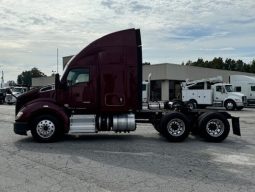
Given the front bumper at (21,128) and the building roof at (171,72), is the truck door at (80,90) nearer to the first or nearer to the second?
the front bumper at (21,128)

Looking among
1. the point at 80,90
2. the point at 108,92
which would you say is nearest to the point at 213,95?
the point at 108,92

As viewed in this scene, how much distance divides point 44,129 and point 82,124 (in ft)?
3.98

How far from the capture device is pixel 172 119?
41.2 ft

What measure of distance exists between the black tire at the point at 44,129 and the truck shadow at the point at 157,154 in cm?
30

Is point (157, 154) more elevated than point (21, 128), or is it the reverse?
point (21, 128)

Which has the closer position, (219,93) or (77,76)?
(77,76)

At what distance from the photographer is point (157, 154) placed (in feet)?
33.5

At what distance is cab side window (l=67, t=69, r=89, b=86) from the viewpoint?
13.0m

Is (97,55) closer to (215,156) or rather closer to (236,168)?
(215,156)

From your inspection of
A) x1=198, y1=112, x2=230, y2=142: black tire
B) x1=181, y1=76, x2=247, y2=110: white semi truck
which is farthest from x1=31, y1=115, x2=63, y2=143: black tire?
x1=181, y1=76, x2=247, y2=110: white semi truck

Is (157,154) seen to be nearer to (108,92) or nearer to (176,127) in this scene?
(176,127)

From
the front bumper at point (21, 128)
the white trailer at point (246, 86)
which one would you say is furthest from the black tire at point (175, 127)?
the white trailer at point (246, 86)

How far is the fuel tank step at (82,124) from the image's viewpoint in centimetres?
1263

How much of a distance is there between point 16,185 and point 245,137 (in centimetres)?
932
